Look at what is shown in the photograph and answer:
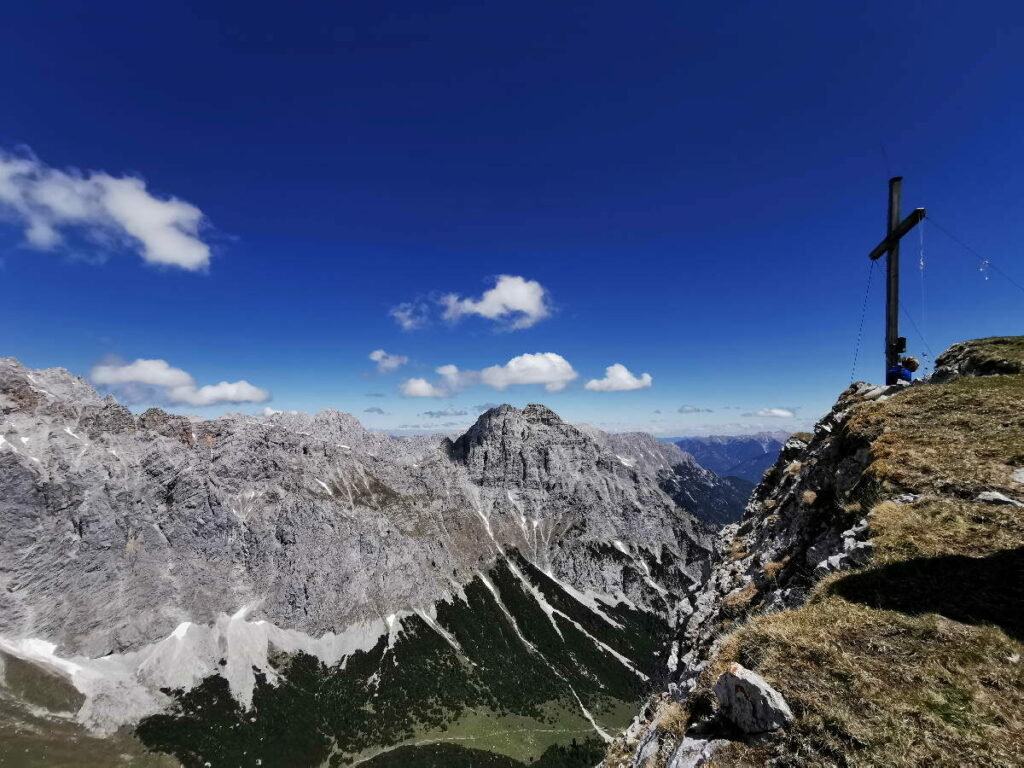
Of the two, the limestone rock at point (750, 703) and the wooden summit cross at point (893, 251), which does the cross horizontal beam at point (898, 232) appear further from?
the limestone rock at point (750, 703)

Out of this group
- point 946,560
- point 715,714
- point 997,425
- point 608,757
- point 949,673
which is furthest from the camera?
point 997,425

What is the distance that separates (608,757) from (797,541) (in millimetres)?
13326

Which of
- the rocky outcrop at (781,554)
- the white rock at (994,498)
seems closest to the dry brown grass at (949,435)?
the white rock at (994,498)

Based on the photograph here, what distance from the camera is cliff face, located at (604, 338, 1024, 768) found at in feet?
27.9

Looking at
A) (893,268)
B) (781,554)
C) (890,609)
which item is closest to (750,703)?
(890,609)

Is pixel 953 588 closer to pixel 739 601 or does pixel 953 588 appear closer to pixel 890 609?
pixel 890 609

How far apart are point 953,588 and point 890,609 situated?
194 cm

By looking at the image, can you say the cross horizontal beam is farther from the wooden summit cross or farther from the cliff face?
the cliff face

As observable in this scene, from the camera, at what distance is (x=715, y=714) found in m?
10.5

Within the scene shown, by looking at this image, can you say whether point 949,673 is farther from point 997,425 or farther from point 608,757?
point 997,425

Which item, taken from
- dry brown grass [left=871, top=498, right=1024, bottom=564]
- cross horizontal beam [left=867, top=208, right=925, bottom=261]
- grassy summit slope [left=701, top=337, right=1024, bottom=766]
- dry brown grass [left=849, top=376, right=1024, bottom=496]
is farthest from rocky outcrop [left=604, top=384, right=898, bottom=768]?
cross horizontal beam [left=867, top=208, right=925, bottom=261]

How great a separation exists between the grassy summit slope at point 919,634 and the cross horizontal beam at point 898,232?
34.5 feet

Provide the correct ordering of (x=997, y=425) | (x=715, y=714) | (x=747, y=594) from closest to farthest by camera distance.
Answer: (x=715, y=714) < (x=997, y=425) < (x=747, y=594)

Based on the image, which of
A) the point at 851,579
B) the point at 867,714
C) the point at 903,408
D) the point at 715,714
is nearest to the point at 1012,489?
the point at 851,579
